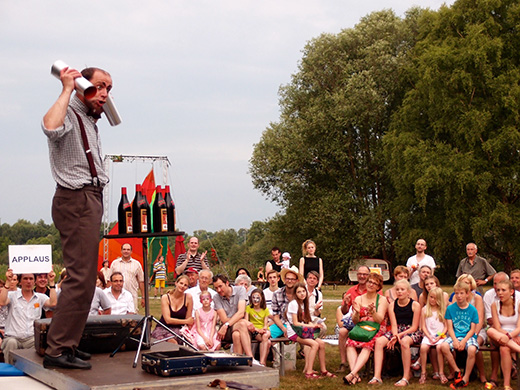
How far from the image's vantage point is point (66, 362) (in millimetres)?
4062

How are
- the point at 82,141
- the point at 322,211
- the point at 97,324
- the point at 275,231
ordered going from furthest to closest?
the point at 275,231, the point at 322,211, the point at 97,324, the point at 82,141

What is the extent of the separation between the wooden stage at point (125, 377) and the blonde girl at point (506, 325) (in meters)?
3.52

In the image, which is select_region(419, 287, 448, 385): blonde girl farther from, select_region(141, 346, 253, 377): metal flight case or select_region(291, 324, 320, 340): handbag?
select_region(141, 346, 253, 377): metal flight case

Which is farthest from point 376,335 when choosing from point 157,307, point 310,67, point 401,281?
point 310,67

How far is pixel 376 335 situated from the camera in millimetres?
7285

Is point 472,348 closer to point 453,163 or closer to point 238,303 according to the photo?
point 238,303

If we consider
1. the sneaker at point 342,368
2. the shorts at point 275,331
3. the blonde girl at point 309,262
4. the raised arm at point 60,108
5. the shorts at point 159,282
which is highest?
the raised arm at point 60,108

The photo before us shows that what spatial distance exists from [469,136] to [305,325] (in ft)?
51.3

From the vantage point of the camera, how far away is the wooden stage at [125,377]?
3.72m

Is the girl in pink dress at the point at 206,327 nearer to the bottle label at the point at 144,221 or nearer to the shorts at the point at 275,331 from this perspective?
the shorts at the point at 275,331

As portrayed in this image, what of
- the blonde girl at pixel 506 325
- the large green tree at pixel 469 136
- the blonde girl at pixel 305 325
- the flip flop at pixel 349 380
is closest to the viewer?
the blonde girl at pixel 506 325

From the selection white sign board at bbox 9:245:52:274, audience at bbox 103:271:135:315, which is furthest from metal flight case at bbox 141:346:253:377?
white sign board at bbox 9:245:52:274

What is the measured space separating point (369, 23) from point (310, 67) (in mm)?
3138

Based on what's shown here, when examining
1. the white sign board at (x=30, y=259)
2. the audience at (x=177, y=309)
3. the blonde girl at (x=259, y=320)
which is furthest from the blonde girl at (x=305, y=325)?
the white sign board at (x=30, y=259)
